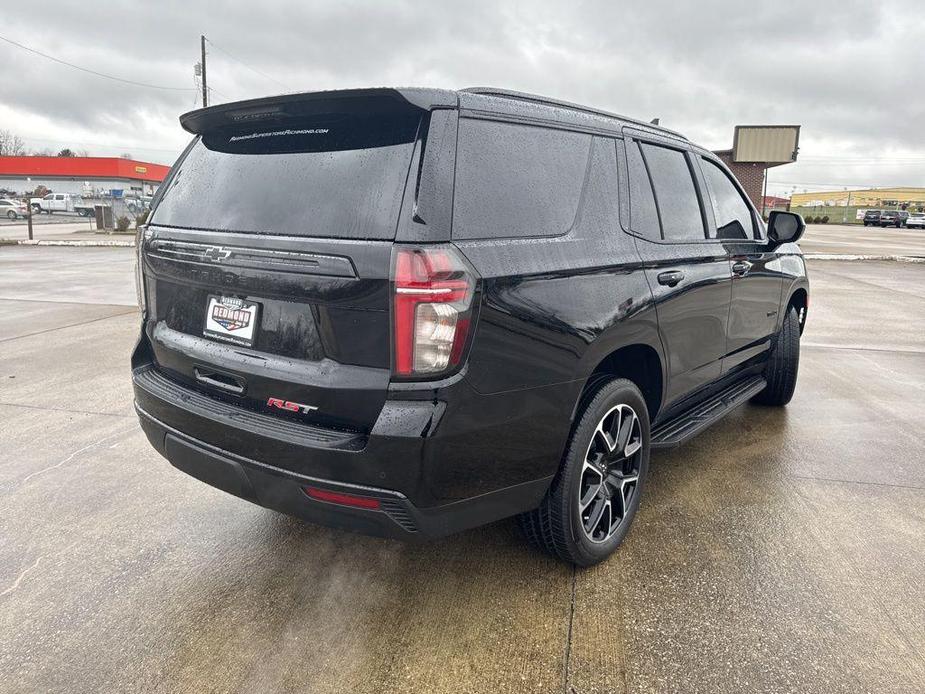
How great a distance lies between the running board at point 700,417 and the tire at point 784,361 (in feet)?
1.73

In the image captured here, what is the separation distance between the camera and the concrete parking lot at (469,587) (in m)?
2.17

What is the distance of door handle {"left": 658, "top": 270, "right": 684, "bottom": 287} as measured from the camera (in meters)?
2.93

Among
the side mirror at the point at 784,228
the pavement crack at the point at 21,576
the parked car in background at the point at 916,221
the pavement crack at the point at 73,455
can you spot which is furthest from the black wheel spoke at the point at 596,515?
the parked car in background at the point at 916,221

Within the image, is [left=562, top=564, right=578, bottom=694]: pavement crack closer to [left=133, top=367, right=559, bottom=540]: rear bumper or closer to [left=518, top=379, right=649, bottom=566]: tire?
[left=518, top=379, right=649, bottom=566]: tire

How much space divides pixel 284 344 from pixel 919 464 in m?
3.79

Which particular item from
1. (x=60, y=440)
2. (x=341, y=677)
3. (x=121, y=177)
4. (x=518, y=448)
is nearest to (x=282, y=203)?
(x=518, y=448)

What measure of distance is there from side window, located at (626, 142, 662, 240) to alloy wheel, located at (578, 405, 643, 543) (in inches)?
31.9

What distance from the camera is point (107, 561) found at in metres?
2.79

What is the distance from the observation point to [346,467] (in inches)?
79.8

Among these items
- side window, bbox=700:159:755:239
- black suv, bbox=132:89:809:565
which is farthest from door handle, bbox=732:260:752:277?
black suv, bbox=132:89:809:565

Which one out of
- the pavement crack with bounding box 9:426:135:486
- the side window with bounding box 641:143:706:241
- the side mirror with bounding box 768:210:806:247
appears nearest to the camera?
the side window with bounding box 641:143:706:241

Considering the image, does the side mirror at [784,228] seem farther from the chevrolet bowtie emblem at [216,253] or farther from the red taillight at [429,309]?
the chevrolet bowtie emblem at [216,253]

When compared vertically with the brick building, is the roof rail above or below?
below

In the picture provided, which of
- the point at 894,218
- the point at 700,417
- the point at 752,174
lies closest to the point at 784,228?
the point at 700,417
